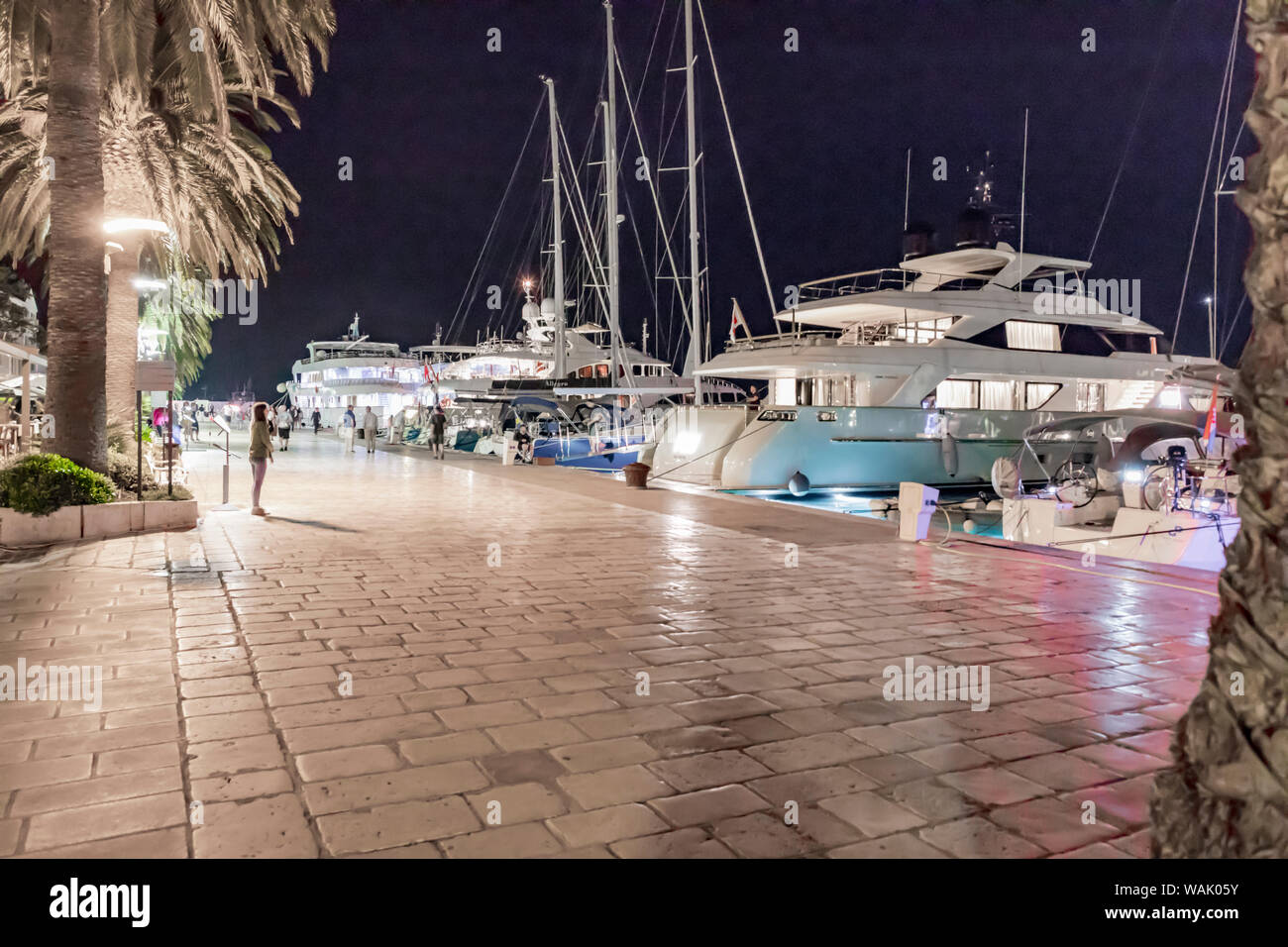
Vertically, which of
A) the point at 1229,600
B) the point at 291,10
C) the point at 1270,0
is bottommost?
the point at 1229,600

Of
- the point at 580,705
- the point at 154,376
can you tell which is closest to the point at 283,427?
the point at 154,376

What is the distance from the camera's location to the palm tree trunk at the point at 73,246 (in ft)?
34.9

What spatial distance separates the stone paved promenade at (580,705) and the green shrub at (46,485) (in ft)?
2.73

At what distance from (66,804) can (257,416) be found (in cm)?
997

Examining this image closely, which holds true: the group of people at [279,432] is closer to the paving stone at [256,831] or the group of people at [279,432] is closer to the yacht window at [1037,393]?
the paving stone at [256,831]

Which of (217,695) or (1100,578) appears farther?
(1100,578)

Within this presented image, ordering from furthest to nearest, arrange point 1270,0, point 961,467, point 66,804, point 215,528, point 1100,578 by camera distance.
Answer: point 961,467
point 215,528
point 1100,578
point 66,804
point 1270,0

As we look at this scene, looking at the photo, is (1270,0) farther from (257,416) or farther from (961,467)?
(961,467)

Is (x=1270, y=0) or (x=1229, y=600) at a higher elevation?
(x=1270, y=0)

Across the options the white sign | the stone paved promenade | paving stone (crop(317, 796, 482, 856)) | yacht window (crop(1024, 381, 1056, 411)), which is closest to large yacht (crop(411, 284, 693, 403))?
yacht window (crop(1024, 381, 1056, 411))

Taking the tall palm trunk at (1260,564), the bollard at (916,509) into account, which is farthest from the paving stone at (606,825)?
the bollard at (916,509)

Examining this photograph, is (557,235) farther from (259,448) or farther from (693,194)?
→ (259,448)
